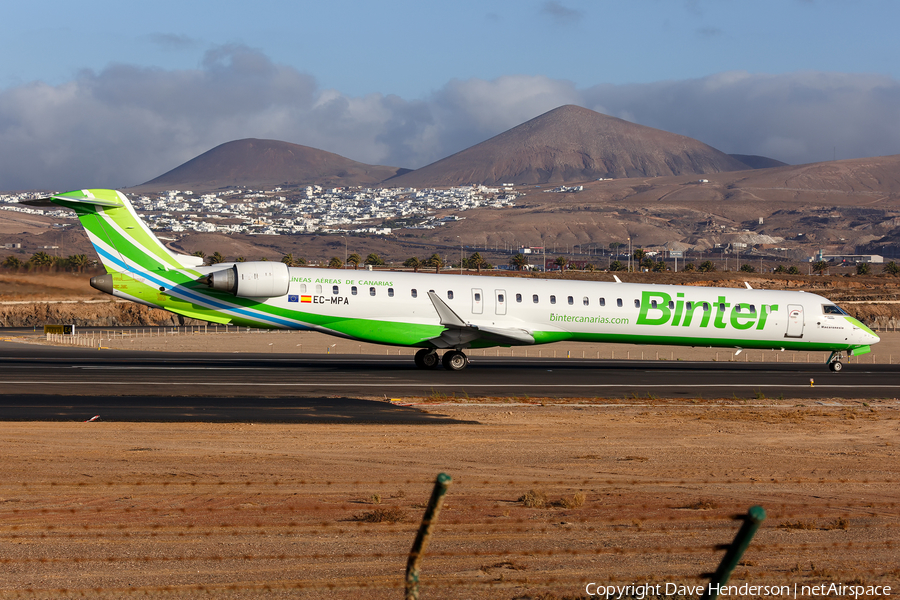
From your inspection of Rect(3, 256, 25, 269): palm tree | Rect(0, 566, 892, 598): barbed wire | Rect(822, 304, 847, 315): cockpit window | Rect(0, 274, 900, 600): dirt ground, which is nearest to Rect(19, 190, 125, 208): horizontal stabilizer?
Rect(0, 274, 900, 600): dirt ground

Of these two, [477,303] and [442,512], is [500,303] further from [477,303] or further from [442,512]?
[442,512]

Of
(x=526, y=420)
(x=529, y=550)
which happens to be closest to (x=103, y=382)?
(x=526, y=420)

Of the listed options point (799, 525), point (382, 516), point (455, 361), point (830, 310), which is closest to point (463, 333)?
point (455, 361)

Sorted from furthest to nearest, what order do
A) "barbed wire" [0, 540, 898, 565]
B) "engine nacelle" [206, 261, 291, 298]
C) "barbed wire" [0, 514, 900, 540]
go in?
"engine nacelle" [206, 261, 291, 298], "barbed wire" [0, 514, 900, 540], "barbed wire" [0, 540, 898, 565]

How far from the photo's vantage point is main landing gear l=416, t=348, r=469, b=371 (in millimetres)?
31219

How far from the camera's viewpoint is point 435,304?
3056 cm

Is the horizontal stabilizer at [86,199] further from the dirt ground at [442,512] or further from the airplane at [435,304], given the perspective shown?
the dirt ground at [442,512]

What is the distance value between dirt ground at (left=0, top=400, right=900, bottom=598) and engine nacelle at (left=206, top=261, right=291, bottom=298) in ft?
40.7

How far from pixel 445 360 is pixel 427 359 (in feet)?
3.40

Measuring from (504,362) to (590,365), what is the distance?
3.69 m

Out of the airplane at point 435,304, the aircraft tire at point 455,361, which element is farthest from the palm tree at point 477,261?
the aircraft tire at point 455,361

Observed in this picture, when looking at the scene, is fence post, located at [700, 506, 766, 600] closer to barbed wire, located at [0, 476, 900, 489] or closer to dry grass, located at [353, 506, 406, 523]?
dry grass, located at [353, 506, 406, 523]

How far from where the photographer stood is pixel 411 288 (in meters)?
31.0

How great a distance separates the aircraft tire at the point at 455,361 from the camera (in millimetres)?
31188
